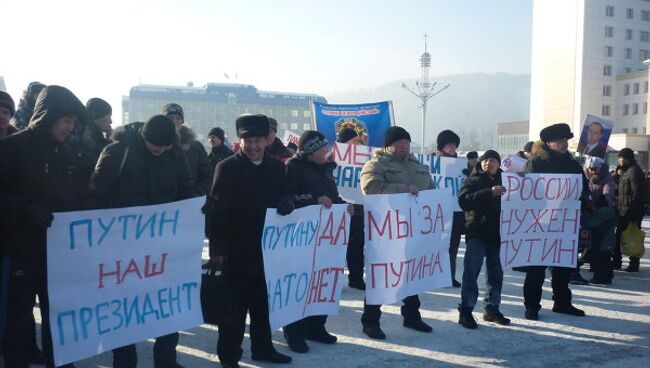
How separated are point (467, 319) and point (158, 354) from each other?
3.07 metres

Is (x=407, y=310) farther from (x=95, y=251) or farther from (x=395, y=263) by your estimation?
(x=95, y=251)

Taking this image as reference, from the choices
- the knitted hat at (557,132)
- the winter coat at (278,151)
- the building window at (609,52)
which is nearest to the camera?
the knitted hat at (557,132)

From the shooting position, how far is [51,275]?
3828 mm

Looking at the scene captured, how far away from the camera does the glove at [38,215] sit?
3.60 meters

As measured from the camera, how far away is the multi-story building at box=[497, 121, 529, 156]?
98.2 metres

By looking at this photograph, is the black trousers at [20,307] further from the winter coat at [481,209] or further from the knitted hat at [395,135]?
the winter coat at [481,209]

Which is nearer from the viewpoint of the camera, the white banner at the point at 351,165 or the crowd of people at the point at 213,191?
the crowd of people at the point at 213,191

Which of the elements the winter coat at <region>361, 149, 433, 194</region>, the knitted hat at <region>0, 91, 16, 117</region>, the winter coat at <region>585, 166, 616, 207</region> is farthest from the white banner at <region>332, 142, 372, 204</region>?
the knitted hat at <region>0, 91, 16, 117</region>

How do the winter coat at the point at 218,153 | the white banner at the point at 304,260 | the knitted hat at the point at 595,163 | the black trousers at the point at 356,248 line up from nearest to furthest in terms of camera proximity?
1. the white banner at the point at 304,260
2. the black trousers at the point at 356,248
3. the winter coat at the point at 218,153
4. the knitted hat at the point at 595,163

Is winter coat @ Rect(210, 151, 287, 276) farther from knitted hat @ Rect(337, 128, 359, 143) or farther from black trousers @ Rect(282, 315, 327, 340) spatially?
knitted hat @ Rect(337, 128, 359, 143)

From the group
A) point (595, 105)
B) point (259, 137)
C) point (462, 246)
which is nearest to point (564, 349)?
point (259, 137)

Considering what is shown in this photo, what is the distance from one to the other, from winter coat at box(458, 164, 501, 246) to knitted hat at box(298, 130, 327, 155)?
5.10 ft

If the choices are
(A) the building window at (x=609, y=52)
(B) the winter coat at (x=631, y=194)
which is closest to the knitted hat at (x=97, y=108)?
(B) the winter coat at (x=631, y=194)

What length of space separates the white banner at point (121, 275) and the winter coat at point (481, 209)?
8.97 ft
